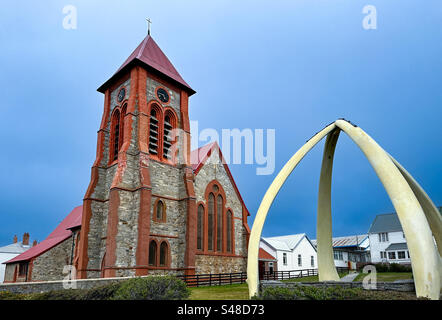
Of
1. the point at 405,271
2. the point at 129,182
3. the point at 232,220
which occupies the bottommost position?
the point at 405,271

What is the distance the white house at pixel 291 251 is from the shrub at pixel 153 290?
102 feet

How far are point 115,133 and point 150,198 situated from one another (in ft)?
28.1

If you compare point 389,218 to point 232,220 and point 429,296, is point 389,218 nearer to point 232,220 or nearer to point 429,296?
point 232,220

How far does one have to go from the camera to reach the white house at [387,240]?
49719mm

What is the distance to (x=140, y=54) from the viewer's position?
95.8ft

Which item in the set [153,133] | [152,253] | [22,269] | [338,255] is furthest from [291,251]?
[22,269]

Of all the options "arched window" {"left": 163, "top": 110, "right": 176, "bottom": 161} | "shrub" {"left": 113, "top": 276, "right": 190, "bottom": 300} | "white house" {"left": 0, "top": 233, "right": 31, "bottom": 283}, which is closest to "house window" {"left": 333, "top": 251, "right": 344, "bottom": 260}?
"arched window" {"left": 163, "top": 110, "right": 176, "bottom": 161}

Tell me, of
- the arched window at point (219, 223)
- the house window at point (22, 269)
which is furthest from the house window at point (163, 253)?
the house window at point (22, 269)

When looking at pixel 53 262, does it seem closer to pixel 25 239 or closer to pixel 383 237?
pixel 25 239

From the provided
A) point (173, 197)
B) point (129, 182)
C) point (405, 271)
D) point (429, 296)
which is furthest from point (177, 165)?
point (405, 271)

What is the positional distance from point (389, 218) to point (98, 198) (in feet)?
152

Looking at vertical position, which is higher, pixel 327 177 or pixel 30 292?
pixel 327 177

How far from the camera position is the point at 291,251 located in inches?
1762

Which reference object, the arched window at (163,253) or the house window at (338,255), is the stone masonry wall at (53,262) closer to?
the arched window at (163,253)
